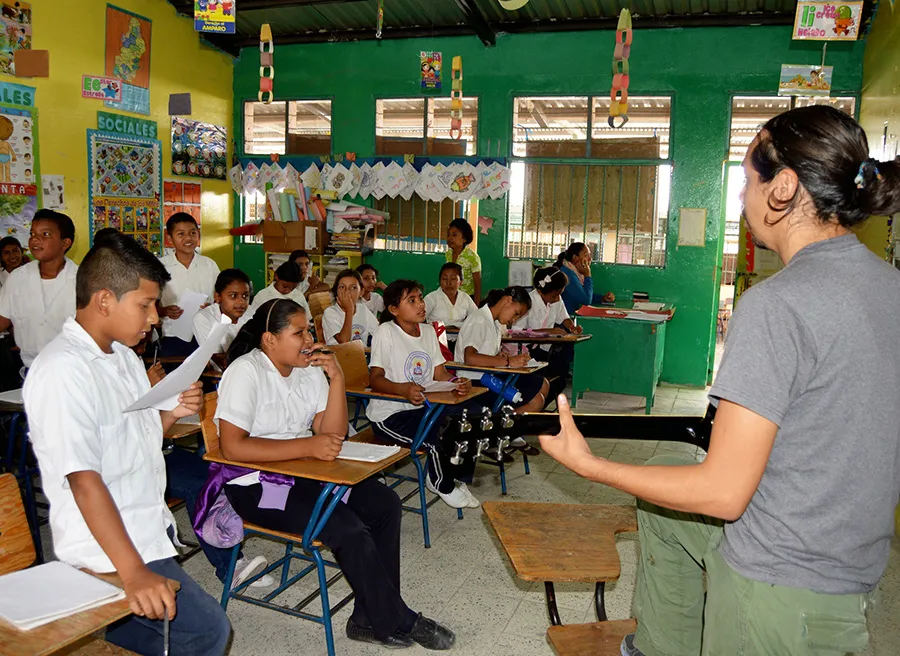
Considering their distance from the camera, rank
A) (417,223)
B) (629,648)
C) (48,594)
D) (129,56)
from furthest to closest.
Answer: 1. (417,223)
2. (129,56)
3. (629,648)
4. (48,594)

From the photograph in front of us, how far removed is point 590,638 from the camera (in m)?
1.74

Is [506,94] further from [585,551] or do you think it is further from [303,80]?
[585,551]

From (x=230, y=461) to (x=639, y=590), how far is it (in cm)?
126

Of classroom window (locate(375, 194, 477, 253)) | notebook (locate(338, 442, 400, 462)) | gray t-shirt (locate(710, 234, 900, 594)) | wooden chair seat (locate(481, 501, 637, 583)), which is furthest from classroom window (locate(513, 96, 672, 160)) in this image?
gray t-shirt (locate(710, 234, 900, 594))

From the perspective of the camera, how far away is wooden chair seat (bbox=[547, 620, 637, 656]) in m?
1.69

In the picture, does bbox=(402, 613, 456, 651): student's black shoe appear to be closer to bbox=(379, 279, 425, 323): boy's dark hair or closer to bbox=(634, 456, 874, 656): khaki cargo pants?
bbox=(634, 456, 874, 656): khaki cargo pants

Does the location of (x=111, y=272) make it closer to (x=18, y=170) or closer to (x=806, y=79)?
(x=18, y=170)

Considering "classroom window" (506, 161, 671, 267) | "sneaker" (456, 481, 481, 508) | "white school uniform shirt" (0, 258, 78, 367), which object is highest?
"classroom window" (506, 161, 671, 267)

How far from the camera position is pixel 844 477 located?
41.4 inches

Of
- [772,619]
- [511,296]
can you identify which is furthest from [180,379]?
[511,296]

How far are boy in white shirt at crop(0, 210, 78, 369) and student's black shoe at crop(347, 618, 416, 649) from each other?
2297 mm

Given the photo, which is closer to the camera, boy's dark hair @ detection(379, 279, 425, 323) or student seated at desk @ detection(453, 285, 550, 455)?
boy's dark hair @ detection(379, 279, 425, 323)

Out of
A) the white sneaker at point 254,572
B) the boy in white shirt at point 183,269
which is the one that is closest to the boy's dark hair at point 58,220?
the boy in white shirt at point 183,269

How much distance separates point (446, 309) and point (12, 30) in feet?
13.4
